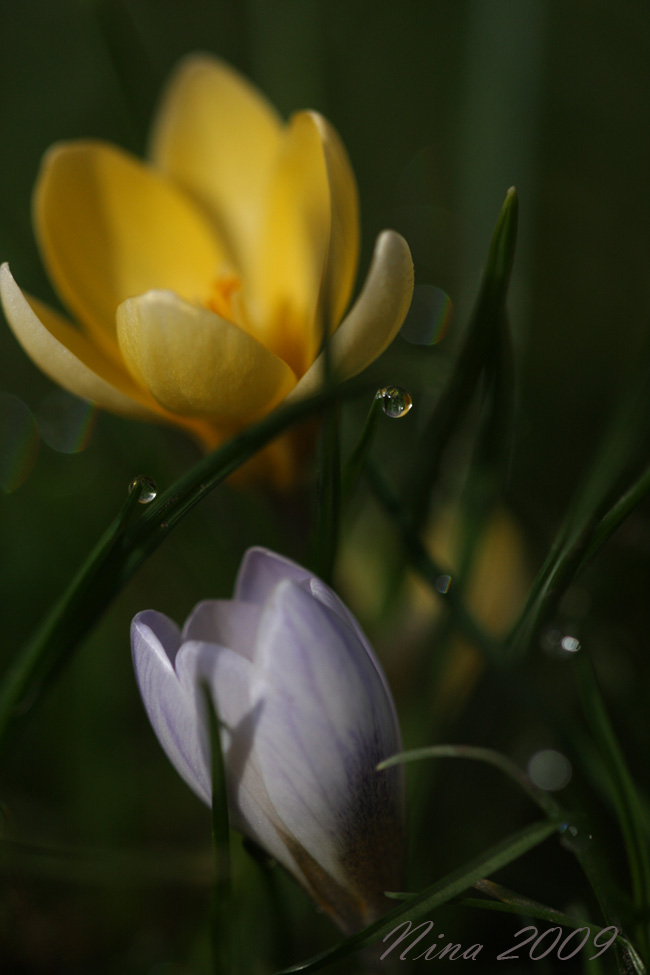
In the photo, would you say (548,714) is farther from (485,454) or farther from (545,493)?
(545,493)

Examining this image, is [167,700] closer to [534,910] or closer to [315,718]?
[315,718]

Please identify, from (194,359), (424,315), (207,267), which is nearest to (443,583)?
(194,359)

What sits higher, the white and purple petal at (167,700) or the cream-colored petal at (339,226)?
the cream-colored petal at (339,226)

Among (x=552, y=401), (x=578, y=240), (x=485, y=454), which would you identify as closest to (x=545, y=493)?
(x=552, y=401)

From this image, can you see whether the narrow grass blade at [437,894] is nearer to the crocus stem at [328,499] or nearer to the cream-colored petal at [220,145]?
the crocus stem at [328,499]

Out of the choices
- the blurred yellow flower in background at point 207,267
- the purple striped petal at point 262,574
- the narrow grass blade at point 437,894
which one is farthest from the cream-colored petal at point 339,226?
the narrow grass blade at point 437,894

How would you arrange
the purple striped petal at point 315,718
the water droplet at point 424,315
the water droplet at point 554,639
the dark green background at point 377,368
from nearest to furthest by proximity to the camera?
the purple striped petal at point 315,718 → the water droplet at point 554,639 → the dark green background at point 377,368 → the water droplet at point 424,315

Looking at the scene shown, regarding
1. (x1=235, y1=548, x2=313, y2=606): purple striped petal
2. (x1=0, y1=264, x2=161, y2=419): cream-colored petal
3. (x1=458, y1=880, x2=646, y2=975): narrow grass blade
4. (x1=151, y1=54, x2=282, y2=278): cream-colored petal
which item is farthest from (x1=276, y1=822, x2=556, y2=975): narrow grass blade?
(x1=151, y1=54, x2=282, y2=278): cream-colored petal

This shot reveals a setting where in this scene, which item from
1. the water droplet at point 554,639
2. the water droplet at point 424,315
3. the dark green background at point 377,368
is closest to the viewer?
the water droplet at point 554,639
